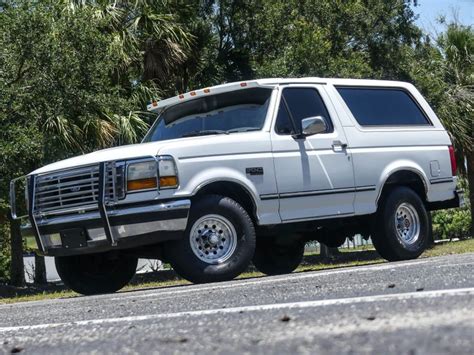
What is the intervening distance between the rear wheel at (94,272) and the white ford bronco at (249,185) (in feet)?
0.04

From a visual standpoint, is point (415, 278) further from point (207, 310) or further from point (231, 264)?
point (231, 264)

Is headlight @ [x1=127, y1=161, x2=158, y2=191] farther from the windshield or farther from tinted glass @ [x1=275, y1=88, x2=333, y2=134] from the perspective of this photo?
tinted glass @ [x1=275, y1=88, x2=333, y2=134]

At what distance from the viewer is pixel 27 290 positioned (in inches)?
744

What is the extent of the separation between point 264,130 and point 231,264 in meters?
1.35

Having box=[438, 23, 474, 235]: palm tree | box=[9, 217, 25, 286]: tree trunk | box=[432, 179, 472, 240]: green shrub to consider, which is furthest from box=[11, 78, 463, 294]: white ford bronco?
box=[432, 179, 472, 240]: green shrub

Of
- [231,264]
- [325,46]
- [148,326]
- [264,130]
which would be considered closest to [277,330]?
[148,326]

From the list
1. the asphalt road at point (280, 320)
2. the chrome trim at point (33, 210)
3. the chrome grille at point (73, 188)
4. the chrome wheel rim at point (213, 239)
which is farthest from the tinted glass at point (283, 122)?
the asphalt road at point (280, 320)

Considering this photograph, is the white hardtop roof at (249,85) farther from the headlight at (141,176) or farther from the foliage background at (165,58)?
the foliage background at (165,58)

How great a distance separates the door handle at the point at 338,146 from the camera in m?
8.95

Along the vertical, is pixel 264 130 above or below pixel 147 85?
below

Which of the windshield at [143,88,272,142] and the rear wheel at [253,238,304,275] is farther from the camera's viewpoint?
the rear wheel at [253,238,304,275]

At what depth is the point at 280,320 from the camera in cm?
401

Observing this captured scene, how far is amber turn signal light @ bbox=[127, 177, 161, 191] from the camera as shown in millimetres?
7758

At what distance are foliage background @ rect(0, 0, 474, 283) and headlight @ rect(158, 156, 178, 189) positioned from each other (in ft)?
26.5
